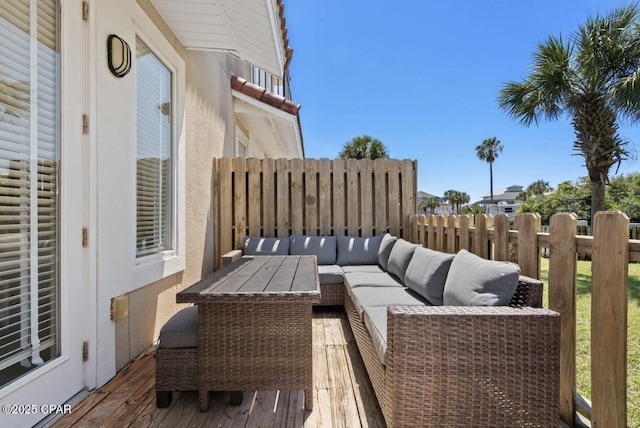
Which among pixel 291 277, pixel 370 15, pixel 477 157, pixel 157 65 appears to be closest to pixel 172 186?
pixel 157 65

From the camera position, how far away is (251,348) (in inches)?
67.1

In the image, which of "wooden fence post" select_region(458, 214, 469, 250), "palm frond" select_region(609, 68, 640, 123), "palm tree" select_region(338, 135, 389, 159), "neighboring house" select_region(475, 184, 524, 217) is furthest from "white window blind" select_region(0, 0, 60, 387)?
"neighboring house" select_region(475, 184, 524, 217)

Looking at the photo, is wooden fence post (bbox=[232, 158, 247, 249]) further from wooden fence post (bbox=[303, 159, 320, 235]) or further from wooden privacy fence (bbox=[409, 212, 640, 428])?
wooden privacy fence (bbox=[409, 212, 640, 428])

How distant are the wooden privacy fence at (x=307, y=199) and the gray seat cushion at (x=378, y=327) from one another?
2.60 metres

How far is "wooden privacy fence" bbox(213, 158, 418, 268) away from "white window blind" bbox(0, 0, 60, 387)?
9.49ft

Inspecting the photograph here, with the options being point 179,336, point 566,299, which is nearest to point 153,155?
point 179,336

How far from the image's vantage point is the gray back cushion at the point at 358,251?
13.5ft

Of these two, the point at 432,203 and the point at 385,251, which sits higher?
the point at 432,203

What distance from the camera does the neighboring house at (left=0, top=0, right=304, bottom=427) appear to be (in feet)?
4.96

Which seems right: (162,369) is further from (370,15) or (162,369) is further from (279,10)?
(370,15)

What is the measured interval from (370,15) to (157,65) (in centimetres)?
677

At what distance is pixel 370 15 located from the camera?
7625mm

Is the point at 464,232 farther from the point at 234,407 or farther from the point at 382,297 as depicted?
the point at 234,407

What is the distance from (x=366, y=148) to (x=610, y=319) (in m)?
18.8
